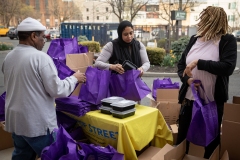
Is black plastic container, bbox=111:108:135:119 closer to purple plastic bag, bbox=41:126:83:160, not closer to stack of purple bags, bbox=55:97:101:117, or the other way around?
stack of purple bags, bbox=55:97:101:117

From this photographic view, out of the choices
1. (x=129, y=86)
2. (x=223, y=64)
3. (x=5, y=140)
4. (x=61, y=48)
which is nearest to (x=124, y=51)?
(x=129, y=86)

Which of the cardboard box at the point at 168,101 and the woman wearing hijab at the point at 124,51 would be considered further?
the cardboard box at the point at 168,101

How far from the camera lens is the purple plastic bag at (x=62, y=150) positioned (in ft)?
6.43

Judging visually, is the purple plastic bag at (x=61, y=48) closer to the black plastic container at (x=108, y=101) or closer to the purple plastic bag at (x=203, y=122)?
the black plastic container at (x=108, y=101)

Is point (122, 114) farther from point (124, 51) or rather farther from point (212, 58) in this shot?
point (124, 51)

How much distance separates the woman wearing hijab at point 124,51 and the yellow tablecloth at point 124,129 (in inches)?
30.2

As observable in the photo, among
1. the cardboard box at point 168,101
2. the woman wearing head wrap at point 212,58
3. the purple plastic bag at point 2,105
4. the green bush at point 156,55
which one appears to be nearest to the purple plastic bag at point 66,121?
the purple plastic bag at point 2,105

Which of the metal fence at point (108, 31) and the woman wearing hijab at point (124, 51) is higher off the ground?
the metal fence at point (108, 31)

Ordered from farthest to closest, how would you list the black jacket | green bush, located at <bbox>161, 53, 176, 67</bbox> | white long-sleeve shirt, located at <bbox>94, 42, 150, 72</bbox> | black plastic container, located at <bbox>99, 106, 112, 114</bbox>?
green bush, located at <bbox>161, 53, 176, 67</bbox> → white long-sleeve shirt, located at <bbox>94, 42, 150, 72</bbox> → black plastic container, located at <bbox>99, 106, 112, 114</bbox> → the black jacket

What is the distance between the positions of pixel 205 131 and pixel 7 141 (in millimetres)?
2637

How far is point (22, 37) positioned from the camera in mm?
2129

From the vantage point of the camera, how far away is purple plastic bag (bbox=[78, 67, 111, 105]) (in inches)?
104

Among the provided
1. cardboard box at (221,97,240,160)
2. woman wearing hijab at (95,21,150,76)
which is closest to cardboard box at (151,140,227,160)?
cardboard box at (221,97,240,160)

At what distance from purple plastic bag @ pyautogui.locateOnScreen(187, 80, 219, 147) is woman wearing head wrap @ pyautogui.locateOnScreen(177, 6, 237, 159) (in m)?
0.10
